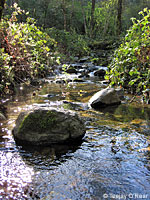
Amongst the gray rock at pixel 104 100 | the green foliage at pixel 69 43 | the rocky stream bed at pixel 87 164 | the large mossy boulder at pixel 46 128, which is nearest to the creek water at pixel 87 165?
the rocky stream bed at pixel 87 164

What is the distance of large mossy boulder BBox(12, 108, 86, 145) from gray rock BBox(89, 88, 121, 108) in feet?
5.92

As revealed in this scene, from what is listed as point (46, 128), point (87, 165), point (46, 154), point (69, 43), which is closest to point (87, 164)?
point (87, 165)

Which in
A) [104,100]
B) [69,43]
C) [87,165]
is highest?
[69,43]

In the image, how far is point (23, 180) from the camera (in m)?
2.17

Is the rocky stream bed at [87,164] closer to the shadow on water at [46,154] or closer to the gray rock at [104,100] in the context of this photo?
the shadow on water at [46,154]

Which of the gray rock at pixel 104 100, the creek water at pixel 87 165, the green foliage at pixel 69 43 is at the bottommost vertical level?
the creek water at pixel 87 165

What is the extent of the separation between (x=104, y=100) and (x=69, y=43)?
453 inches

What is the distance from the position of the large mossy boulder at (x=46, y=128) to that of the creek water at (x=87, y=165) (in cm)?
12

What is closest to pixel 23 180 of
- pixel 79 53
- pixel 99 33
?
pixel 79 53

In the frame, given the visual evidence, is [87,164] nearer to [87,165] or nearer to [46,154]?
[87,165]

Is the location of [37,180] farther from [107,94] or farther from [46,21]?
[46,21]

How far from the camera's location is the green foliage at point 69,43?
15.3 meters

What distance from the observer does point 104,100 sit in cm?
498

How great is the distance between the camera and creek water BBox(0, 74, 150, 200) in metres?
2.01
